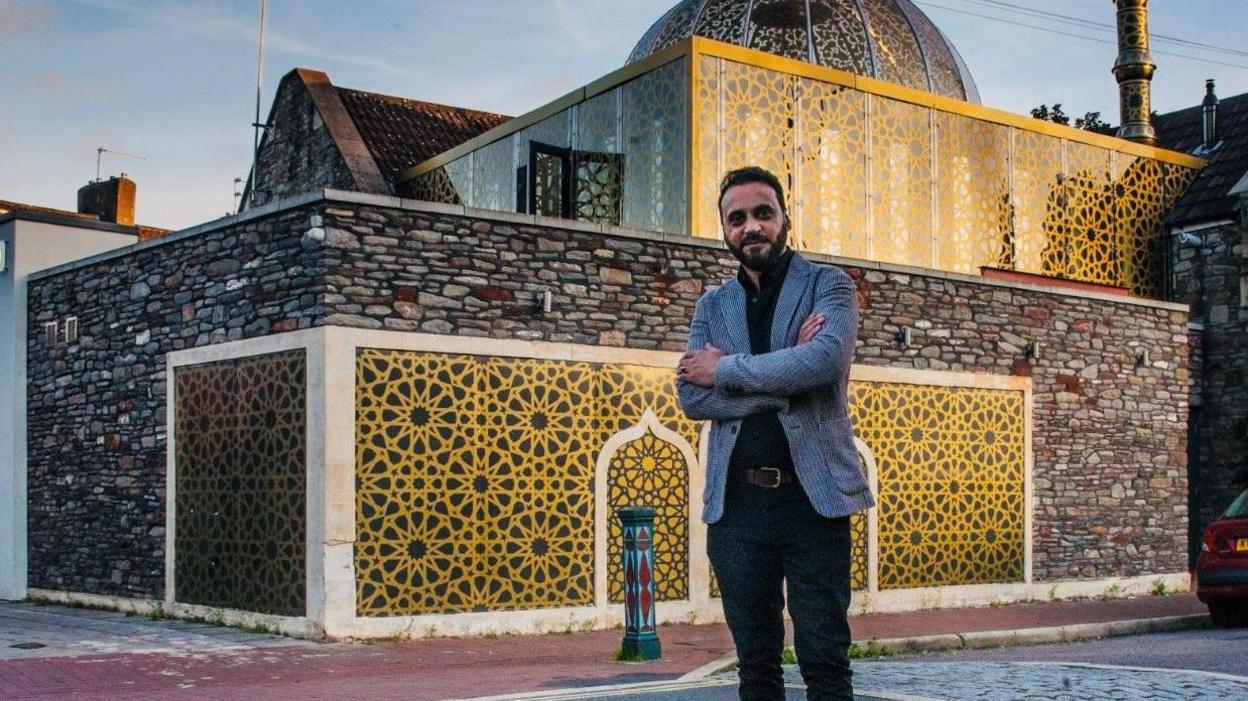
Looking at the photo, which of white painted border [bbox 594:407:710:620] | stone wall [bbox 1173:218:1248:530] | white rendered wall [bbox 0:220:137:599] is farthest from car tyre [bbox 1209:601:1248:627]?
white rendered wall [bbox 0:220:137:599]

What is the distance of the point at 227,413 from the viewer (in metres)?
13.8

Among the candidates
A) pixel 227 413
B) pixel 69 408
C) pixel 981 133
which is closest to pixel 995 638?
pixel 227 413

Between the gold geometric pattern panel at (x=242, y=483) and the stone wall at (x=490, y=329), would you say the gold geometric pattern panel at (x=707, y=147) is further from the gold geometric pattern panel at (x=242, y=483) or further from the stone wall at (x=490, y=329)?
the gold geometric pattern panel at (x=242, y=483)

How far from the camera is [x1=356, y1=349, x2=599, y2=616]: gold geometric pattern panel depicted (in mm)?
12625

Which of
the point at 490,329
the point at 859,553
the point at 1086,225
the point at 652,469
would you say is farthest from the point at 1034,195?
the point at 490,329

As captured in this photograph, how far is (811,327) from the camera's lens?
13.6ft

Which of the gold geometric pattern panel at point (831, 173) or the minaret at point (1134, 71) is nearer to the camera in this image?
the gold geometric pattern panel at point (831, 173)

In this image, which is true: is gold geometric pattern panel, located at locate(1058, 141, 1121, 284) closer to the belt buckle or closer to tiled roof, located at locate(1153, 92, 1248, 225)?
tiled roof, located at locate(1153, 92, 1248, 225)

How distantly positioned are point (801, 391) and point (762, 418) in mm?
154

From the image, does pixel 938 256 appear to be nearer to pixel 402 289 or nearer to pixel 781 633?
pixel 402 289

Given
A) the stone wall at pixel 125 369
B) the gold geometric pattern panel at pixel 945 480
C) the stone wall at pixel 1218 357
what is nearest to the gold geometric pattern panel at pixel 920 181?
the stone wall at pixel 1218 357

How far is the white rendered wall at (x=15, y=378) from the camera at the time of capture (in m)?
17.8

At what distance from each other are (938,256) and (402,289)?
326 inches

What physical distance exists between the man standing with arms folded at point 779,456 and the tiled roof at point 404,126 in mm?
18098
